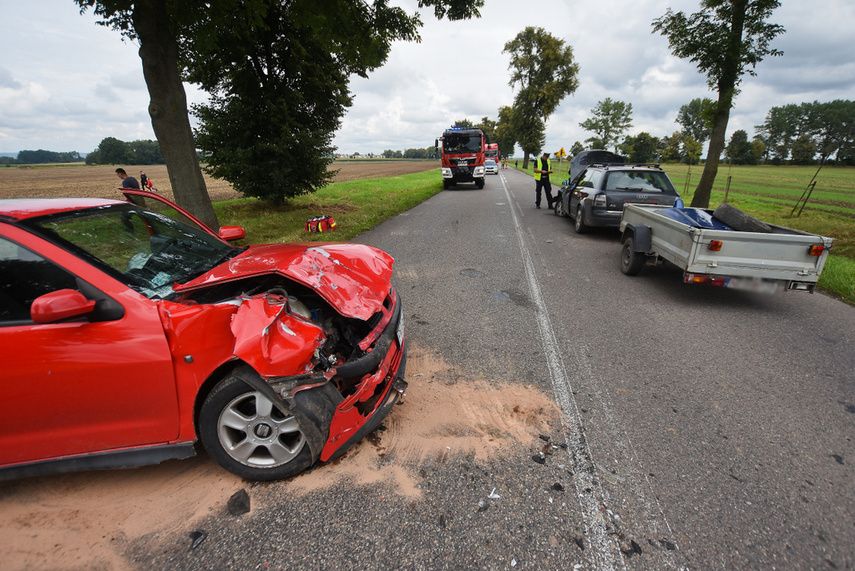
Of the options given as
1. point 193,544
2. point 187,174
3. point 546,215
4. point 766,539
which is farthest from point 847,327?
point 187,174

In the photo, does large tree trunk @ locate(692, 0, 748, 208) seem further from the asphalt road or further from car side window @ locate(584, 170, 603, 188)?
the asphalt road

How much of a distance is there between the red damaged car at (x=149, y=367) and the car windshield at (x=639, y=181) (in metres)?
8.32

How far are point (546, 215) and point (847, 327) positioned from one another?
28.9 ft

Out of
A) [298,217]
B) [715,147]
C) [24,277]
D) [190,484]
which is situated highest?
[715,147]

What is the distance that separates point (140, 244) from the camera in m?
2.86

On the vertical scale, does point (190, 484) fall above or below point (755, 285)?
below

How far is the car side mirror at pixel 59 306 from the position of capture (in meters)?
1.88

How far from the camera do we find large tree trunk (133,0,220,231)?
6613 millimetres

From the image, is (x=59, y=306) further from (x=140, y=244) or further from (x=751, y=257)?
(x=751, y=257)

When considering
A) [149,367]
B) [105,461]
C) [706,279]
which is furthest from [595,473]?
[706,279]

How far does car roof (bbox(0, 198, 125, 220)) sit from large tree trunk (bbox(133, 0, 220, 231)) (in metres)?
5.14

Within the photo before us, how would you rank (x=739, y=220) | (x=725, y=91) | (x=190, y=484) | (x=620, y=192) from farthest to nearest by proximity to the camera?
(x=725, y=91) < (x=620, y=192) < (x=739, y=220) < (x=190, y=484)

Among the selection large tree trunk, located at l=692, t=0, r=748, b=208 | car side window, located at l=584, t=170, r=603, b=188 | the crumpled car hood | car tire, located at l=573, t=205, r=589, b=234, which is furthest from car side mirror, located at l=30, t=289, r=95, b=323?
large tree trunk, located at l=692, t=0, r=748, b=208

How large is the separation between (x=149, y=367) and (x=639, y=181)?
31.9ft
